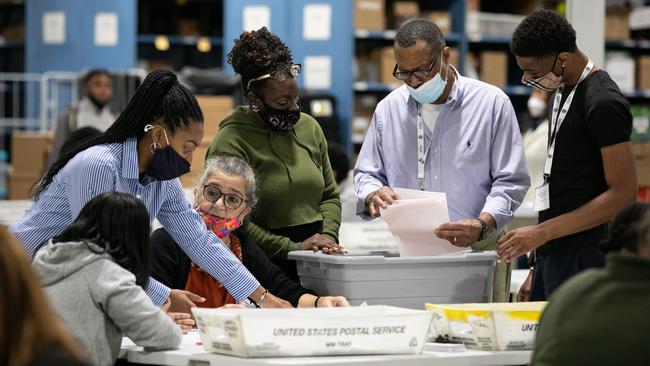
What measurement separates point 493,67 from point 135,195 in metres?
7.07

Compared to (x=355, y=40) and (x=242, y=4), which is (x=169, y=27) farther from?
(x=355, y=40)

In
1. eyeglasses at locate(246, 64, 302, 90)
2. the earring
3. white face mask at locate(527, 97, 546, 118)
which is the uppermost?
eyeglasses at locate(246, 64, 302, 90)

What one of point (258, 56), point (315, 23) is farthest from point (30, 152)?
point (258, 56)

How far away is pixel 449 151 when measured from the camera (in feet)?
12.0

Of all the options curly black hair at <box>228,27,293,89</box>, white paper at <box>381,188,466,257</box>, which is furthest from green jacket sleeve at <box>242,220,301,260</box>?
curly black hair at <box>228,27,293,89</box>

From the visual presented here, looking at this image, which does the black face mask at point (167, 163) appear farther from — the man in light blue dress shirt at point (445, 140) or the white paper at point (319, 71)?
the white paper at point (319, 71)

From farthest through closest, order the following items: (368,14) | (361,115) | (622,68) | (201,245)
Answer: (622,68) < (361,115) < (368,14) < (201,245)

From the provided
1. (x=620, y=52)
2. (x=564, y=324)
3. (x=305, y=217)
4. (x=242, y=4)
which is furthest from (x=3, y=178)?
(x=564, y=324)

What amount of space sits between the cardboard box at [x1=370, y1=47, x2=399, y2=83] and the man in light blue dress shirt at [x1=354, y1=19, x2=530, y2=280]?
551 centimetres

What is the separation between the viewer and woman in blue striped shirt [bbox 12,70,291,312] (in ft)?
9.88

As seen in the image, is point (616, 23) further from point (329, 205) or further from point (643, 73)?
point (329, 205)

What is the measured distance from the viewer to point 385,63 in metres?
9.33

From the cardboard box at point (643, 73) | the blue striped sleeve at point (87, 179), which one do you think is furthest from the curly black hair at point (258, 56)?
the cardboard box at point (643, 73)

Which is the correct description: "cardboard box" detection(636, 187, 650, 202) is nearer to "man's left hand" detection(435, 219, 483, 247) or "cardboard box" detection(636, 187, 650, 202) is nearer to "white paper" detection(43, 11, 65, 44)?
"man's left hand" detection(435, 219, 483, 247)
